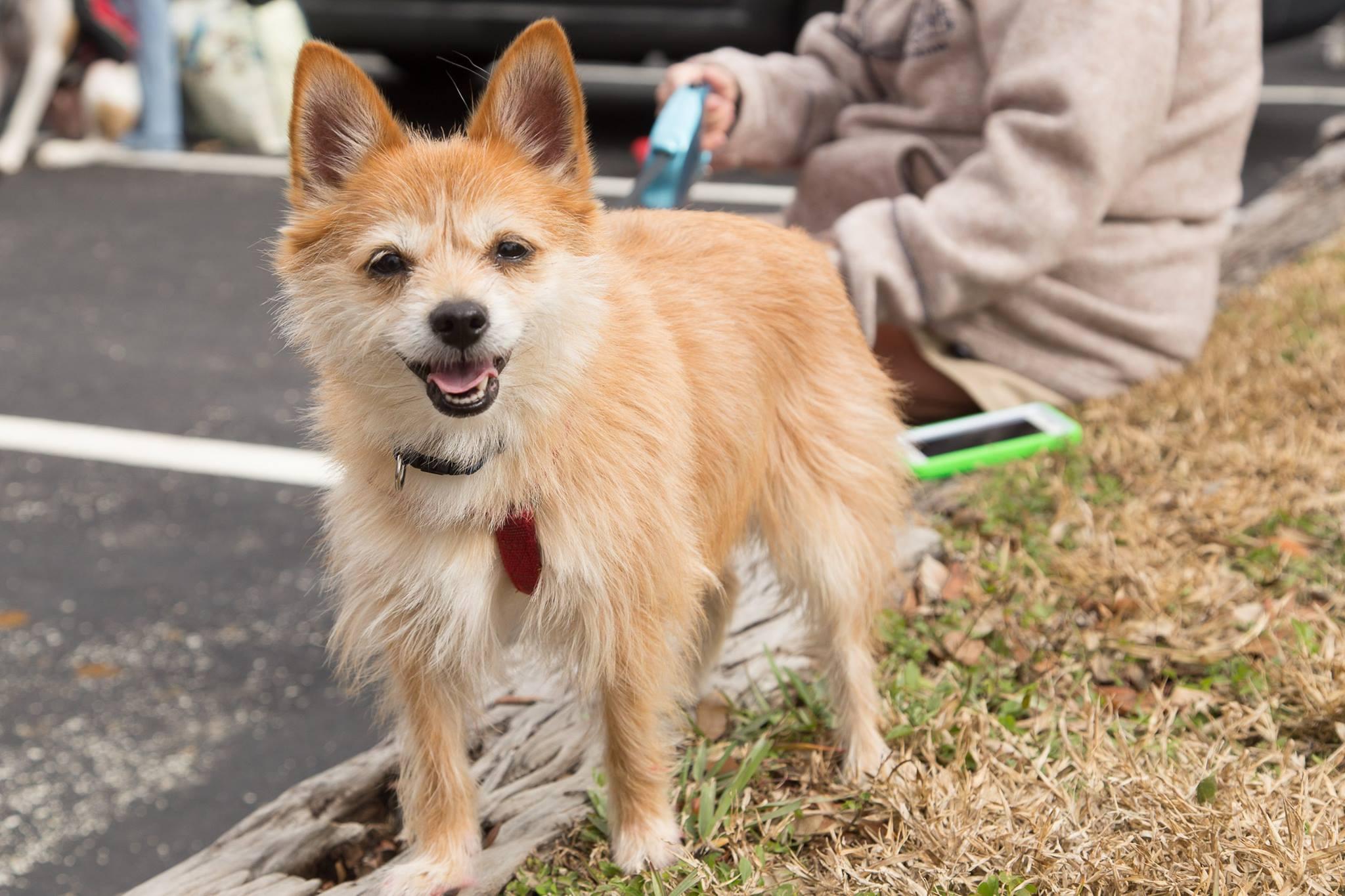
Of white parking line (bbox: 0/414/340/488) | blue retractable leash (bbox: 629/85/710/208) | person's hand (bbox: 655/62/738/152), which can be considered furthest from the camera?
white parking line (bbox: 0/414/340/488)

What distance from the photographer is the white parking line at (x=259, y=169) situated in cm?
745

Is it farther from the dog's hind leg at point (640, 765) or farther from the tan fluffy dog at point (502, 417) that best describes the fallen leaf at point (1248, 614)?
the dog's hind leg at point (640, 765)

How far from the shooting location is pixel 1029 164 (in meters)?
3.24

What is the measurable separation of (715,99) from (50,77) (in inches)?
251

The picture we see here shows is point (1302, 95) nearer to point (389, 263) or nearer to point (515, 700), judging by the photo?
point (515, 700)

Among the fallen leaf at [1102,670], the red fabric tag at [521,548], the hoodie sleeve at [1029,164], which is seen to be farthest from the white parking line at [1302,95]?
the red fabric tag at [521,548]

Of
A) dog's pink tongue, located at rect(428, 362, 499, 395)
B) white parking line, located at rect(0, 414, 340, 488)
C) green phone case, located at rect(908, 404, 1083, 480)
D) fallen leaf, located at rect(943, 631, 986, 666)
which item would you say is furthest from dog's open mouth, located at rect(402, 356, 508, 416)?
white parking line, located at rect(0, 414, 340, 488)

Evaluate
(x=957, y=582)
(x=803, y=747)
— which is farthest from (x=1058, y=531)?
(x=803, y=747)

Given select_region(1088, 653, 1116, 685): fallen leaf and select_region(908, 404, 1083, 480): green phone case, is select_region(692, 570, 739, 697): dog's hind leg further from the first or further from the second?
select_region(908, 404, 1083, 480): green phone case

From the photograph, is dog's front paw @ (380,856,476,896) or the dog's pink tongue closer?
the dog's pink tongue

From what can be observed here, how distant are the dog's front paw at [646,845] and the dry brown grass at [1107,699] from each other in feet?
0.12

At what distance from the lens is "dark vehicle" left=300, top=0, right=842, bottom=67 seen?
7.38 m

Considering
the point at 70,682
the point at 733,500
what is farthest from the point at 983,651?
the point at 70,682

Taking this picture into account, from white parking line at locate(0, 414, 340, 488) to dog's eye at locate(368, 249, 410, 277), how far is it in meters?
2.45
